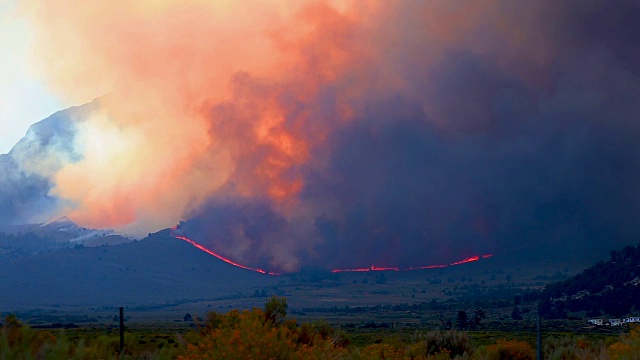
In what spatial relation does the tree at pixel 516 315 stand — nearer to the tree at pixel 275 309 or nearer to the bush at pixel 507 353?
the bush at pixel 507 353

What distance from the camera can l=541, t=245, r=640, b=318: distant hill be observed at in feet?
435

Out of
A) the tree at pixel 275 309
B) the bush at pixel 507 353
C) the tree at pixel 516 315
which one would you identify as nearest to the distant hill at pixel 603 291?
the tree at pixel 516 315

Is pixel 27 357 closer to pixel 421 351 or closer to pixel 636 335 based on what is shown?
pixel 636 335

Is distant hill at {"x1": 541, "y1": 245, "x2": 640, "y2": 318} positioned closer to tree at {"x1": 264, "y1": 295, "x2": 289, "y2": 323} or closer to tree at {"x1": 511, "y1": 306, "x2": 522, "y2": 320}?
tree at {"x1": 511, "y1": 306, "x2": 522, "y2": 320}

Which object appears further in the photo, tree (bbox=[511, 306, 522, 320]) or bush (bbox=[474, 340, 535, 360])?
tree (bbox=[511, 306, 522, 320])

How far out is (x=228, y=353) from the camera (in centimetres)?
1930

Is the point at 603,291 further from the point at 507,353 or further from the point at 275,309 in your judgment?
the point at 275,309

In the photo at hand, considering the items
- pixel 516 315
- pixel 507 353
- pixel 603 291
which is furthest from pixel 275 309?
pixel 603 291

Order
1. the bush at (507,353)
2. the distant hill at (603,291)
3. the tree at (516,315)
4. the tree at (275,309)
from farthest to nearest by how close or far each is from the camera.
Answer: the tree at (516,315) < the distant hill at (603,291) < the bush at (507,353) < the tree at (275,309)

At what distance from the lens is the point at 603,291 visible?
145875mm

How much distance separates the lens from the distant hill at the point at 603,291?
Answer: 132 meters

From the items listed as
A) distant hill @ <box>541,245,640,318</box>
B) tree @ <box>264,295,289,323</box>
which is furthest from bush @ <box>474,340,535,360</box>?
distant hill @ <box>541,245,640,318</box>

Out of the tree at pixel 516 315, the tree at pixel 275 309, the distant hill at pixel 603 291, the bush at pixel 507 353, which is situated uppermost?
the distant hill at pixel 603 291

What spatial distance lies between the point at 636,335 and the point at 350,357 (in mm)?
10702
